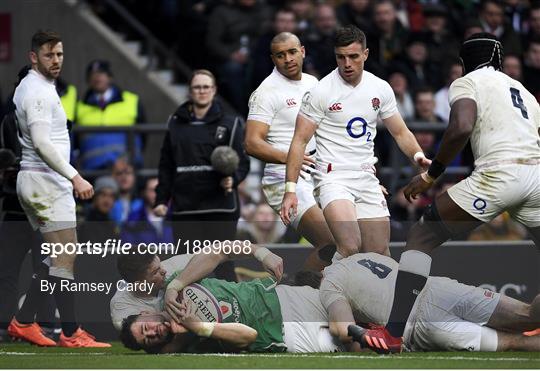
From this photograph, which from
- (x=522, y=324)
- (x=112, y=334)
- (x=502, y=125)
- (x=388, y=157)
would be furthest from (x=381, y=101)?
(x=388, y=157)

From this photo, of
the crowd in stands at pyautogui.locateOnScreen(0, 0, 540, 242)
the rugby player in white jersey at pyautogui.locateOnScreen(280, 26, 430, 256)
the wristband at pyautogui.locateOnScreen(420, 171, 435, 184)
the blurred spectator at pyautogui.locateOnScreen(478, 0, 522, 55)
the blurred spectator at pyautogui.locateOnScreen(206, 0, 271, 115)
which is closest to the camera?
the wristband at pyautogui.locateOnScreen(420, 171, 435, 184)

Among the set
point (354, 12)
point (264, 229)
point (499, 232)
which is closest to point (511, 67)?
point (354, 12)

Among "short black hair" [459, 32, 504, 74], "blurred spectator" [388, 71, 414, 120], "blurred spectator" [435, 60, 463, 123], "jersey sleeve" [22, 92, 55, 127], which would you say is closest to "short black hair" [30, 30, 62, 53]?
"jersey sleeve" [22, 92, 55, 127]

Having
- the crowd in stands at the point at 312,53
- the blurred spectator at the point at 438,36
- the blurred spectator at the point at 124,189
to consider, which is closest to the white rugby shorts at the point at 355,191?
the crowd in stands at the point at 312,53

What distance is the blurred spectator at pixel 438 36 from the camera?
19203mm

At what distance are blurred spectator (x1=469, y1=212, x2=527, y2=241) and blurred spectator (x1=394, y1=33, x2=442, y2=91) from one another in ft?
8.18

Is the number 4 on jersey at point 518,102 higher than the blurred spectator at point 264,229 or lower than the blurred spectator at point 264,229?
higher

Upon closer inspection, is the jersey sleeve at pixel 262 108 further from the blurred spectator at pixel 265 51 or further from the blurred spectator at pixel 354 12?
the blurred spectator at pixel 354 12

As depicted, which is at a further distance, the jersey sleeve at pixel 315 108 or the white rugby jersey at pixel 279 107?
the white rugby jersey at pixel 279 107

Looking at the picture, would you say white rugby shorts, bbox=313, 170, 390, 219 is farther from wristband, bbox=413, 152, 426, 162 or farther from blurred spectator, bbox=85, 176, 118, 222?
blurred spectator, bbox=85, 176, 118, 222

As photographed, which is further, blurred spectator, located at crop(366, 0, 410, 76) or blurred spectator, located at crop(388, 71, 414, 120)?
blurred spectator, located at crop(366, 0, 410, 76)

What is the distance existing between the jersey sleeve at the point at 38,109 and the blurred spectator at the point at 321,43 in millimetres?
5366

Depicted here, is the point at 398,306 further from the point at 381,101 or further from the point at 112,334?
the point at 112,334

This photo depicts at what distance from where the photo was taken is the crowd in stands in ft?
54.1
